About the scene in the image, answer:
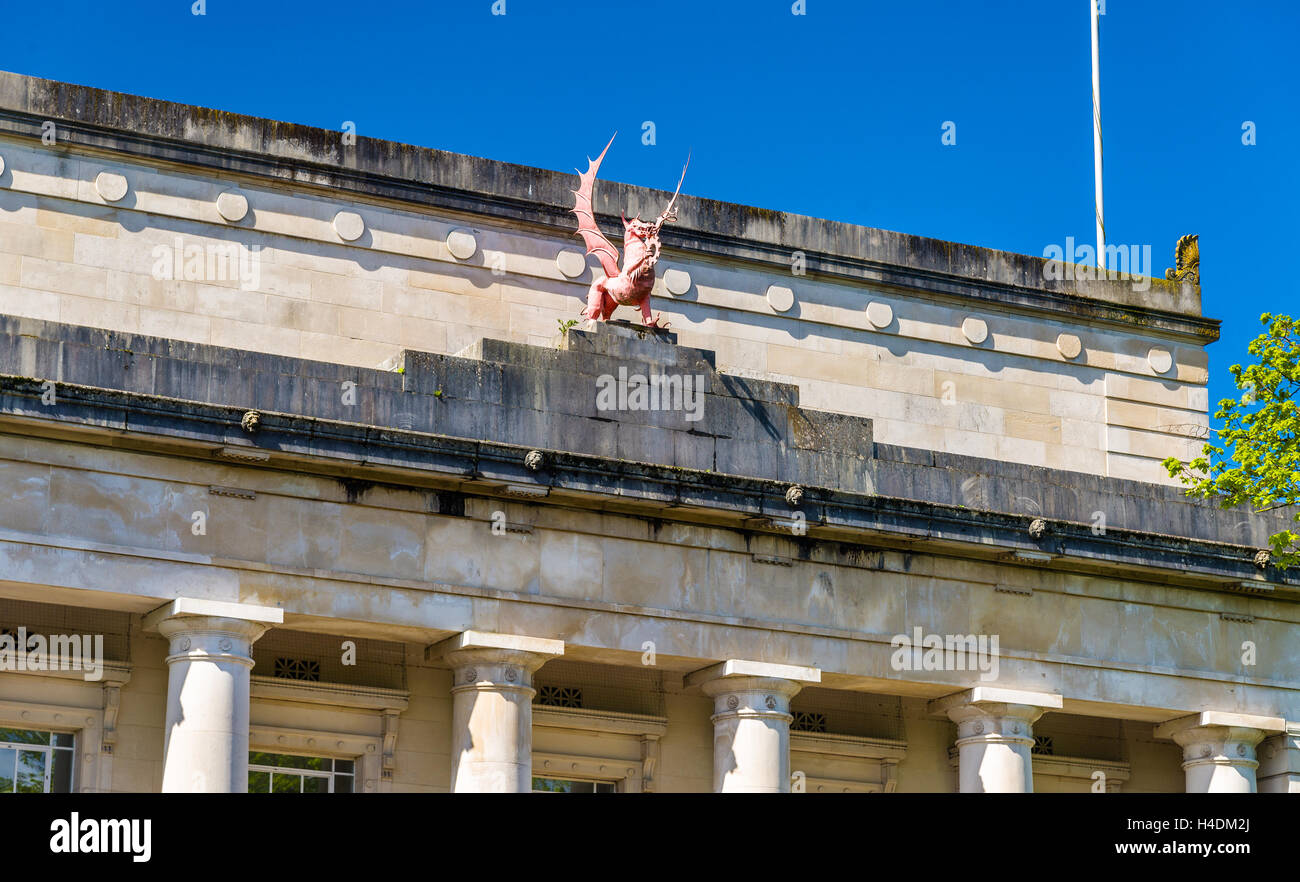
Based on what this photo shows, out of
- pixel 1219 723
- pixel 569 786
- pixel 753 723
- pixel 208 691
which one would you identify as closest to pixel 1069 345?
pixel 1219 723

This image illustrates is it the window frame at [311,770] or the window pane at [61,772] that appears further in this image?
the window frame at [311,770]

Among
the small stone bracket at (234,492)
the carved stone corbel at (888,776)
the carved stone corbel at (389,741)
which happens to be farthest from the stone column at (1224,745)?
the small stone bracket at (234,492)

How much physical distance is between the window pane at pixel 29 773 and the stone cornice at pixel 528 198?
38.2 ft

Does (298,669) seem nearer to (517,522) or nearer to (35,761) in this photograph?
(35,761)

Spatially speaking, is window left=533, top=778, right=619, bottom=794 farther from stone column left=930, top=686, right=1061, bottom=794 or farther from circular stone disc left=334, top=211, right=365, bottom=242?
circular stone disc left=334, top=211, right=365, bottom=242

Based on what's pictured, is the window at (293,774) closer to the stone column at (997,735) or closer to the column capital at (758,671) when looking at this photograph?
the column capital at (758,671)

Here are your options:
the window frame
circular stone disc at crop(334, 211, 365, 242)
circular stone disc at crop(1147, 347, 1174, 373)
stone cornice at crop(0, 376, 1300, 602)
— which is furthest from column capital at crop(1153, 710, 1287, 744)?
circular stone disc at crop(334, 211, 365, 242)

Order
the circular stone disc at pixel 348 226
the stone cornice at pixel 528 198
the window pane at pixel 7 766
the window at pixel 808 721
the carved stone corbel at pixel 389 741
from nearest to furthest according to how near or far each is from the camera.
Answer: the window pane at pixel 7 766 → the carved stone corbel at pixel 389 741 → the window at pixel 808 721 → the stone cornice at pixel 528 198 → the circular stone disc at pixel 348 226

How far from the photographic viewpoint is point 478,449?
33.5 m

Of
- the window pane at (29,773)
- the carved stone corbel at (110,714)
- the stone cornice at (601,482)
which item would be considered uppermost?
the stone cornice at (601,482)

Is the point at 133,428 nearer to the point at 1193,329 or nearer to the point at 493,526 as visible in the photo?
the point at 493,526

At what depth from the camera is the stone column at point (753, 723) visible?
3531 centimetres

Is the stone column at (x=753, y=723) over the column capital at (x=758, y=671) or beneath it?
beneath
